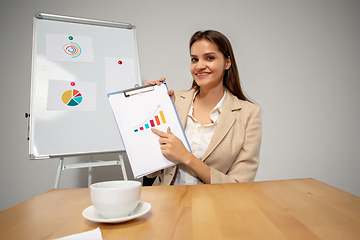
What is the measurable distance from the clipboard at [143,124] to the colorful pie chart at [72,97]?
0.81m

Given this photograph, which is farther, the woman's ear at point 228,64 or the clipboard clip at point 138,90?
the woman's ear at point 228,64

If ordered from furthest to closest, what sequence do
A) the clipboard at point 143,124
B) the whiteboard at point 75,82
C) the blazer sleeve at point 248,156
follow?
the whiteboard at point 75,82 → the blazer sleeve at point 248,156 → the clipboard at point 143,124

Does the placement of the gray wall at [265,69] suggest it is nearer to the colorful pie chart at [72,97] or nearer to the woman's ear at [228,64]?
the colorful pie chart at [72,97]

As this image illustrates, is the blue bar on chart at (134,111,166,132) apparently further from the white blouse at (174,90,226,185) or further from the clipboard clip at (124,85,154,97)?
the white blouse at (174,90,226,185)

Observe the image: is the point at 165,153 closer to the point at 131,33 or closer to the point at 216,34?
the point at 216,34

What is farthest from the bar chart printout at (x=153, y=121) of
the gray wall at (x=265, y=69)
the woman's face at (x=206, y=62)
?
the gray wall at (x=265, y=69)

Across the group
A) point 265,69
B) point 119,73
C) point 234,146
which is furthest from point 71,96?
point 265,69

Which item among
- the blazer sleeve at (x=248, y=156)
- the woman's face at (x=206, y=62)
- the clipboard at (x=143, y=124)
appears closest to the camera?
the clipboard at (x=143, y=124)

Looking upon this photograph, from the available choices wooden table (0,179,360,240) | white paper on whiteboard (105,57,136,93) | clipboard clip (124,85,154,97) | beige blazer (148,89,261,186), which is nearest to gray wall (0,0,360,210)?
white paper on whiteboard (105,57,136,93)

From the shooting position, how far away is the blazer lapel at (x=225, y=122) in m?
1.28

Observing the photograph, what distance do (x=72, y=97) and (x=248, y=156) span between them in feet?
3.94

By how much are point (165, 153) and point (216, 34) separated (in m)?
0.75

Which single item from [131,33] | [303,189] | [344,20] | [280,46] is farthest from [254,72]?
[303,189]

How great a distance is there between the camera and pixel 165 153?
1043 mm
